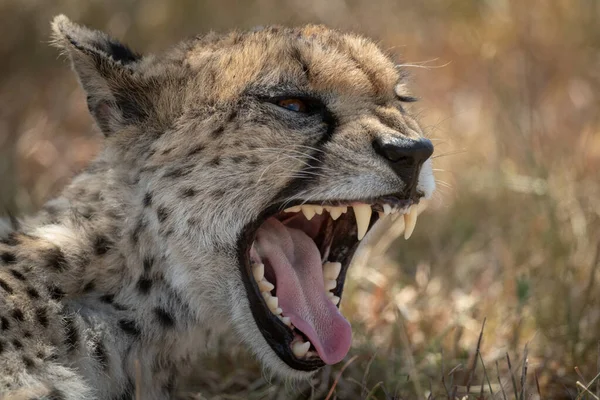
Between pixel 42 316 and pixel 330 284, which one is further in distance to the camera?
pixel 330 284

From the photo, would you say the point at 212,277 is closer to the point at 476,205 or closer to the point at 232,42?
the point at 232,42

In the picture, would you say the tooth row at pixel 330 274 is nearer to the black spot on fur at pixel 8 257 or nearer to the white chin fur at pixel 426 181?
the white chin fur at pixel 426 181

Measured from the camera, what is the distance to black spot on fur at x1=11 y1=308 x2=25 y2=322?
7.69 ft

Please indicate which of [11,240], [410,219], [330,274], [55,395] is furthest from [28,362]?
[410,219]

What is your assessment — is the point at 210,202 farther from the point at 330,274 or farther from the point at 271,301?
the point at 330,274

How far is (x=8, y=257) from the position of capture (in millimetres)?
2531

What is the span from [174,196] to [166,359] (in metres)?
0.50

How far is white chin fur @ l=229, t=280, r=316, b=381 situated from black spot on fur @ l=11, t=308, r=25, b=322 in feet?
1.88

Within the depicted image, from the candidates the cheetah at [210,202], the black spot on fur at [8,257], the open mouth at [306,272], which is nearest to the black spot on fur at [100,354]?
the cheetah at [210,202]

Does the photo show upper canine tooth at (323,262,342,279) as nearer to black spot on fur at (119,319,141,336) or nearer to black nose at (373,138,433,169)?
black nose at (373,138,433,169)

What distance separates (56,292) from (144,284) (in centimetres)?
25

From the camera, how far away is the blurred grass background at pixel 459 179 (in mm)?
3074

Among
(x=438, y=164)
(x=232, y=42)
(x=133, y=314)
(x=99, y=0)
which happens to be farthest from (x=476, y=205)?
(x=99, y=0)

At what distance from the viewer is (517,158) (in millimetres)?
4723
